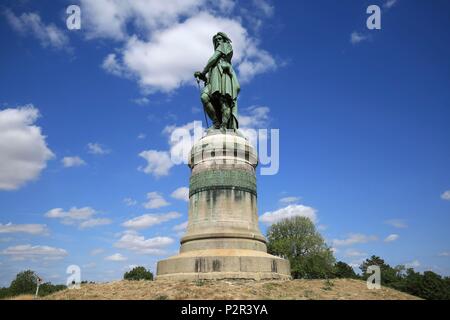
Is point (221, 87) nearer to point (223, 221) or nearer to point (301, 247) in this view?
point (223, 221)

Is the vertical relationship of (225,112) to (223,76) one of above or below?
below

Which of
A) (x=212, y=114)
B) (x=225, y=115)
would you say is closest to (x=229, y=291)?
(x=225, y=115)

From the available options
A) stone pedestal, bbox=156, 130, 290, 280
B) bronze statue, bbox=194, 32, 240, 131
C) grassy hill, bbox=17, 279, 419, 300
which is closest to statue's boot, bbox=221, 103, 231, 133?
bronze statue, bbox=194, 32, 240, 131

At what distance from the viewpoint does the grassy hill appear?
878 centimetres

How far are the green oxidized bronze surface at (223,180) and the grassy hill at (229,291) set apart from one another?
3607 mm

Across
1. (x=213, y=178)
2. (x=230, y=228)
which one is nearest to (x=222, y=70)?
(x=213, y=178)

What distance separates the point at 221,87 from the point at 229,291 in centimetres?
879

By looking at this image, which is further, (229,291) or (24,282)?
(24,282)

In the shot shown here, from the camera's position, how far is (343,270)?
42.0 metres

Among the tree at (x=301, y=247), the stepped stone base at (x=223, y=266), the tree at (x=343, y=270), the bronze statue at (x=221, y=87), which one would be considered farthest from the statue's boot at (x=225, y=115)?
the tree at (x=343, y=270)

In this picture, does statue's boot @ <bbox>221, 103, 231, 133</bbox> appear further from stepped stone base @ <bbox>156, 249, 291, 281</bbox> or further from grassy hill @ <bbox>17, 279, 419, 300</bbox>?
grassy hill @ <bbox>17, 279, 419, 300</bbox>

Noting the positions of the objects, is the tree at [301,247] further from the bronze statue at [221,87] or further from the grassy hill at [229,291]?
the grassy hill at [229,291]
